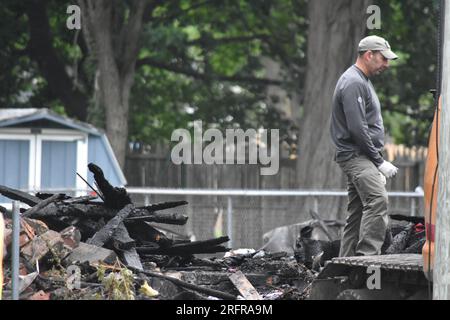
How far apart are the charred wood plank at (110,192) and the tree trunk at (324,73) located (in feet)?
45.1

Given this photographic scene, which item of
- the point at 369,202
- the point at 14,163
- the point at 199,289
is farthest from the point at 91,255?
the point at 14,163

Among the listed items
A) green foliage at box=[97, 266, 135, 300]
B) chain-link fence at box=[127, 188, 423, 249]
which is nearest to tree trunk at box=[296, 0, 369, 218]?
chain-link fence at box=[127, 188, 423, 249]

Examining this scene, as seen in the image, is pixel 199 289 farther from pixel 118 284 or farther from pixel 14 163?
pixel 14 163

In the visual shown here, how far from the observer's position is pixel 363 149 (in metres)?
10.1

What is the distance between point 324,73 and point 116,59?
5023mm

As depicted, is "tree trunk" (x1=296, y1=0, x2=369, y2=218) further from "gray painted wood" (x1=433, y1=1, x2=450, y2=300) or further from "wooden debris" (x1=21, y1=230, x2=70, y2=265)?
"gray painted wood" (x1=433, y1=1, x2=450, y2=300)

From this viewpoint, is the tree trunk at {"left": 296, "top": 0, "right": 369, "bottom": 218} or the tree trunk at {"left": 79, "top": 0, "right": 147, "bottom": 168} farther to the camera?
the tree trunk at {"left": 79, "top": 0, "right": 147, "bottom": 168}

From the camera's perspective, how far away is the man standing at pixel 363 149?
10031mm

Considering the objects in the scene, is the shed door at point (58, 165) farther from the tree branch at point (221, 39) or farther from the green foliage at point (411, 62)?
the green foliage at point (411, 62)

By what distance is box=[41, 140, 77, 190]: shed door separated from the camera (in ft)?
69.3

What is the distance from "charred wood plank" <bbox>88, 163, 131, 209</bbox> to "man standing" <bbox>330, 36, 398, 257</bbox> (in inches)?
90.3

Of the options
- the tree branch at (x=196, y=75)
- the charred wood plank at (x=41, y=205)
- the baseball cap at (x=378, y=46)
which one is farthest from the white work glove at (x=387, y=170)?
the tree branch at (x=196, y=75)

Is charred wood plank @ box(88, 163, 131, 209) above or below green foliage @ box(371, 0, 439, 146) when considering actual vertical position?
below
